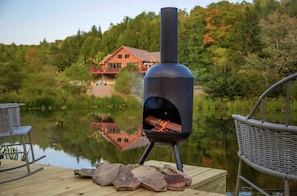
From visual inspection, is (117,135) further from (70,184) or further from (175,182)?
(175,182)

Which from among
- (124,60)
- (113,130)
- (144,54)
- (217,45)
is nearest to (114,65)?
(124,60)

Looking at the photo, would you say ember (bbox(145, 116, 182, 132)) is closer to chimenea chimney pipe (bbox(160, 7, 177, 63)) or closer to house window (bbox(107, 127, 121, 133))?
chimenea chimney pipe (bbox(160, 7, 177, 63))

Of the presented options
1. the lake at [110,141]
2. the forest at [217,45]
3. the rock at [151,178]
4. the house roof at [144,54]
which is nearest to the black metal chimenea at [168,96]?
the rock at [151,178]

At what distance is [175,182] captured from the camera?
2.44m

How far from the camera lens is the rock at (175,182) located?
7.85 feet

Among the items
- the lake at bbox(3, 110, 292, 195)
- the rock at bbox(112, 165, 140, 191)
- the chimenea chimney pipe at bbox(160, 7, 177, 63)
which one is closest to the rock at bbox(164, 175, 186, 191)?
the rock at bbox(112, 165, 140, 191)

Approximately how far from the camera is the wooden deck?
2342mm

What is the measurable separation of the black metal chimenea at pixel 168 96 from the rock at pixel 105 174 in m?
0.44

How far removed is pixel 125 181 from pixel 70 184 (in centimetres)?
39

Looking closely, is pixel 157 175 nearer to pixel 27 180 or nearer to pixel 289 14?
pixel 27 180

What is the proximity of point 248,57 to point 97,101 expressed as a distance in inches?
218

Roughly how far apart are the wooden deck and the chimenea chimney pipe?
2.94ft

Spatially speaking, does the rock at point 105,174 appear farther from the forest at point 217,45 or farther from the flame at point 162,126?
the forest at point 217,45

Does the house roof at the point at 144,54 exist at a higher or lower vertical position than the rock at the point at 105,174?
higher
